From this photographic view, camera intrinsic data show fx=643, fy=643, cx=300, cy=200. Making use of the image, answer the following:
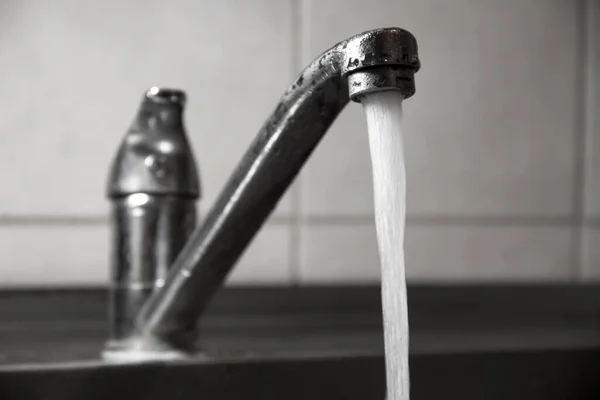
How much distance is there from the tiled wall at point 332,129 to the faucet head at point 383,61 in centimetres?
32

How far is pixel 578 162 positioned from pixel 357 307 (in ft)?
0.84

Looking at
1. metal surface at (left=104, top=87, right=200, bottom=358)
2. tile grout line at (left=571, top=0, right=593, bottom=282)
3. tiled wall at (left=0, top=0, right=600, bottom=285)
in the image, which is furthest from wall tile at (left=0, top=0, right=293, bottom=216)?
tile grout line at (left=571, top=0, right=593, bottom=282)

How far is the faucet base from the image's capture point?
1.12 feet

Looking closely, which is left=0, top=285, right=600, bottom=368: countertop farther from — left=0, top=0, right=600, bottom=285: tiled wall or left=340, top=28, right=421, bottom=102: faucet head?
left=340, top=28, right=421, bottom=102: faucet head

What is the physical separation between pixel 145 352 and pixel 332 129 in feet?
0.90

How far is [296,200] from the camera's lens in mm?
542

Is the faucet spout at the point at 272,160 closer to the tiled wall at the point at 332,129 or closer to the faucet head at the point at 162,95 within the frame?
the faucet head at the point at 162,95

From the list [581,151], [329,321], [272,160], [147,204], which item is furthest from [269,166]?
[581,151]

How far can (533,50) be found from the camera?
1.94 feet

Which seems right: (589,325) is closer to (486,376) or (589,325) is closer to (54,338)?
(486,376)

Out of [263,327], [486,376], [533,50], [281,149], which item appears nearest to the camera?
[281,149]

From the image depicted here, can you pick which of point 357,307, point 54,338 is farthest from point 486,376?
point 54,338

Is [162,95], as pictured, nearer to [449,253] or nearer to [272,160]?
[272,160]

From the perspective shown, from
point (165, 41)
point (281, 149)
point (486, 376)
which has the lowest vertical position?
point (486, 376)
